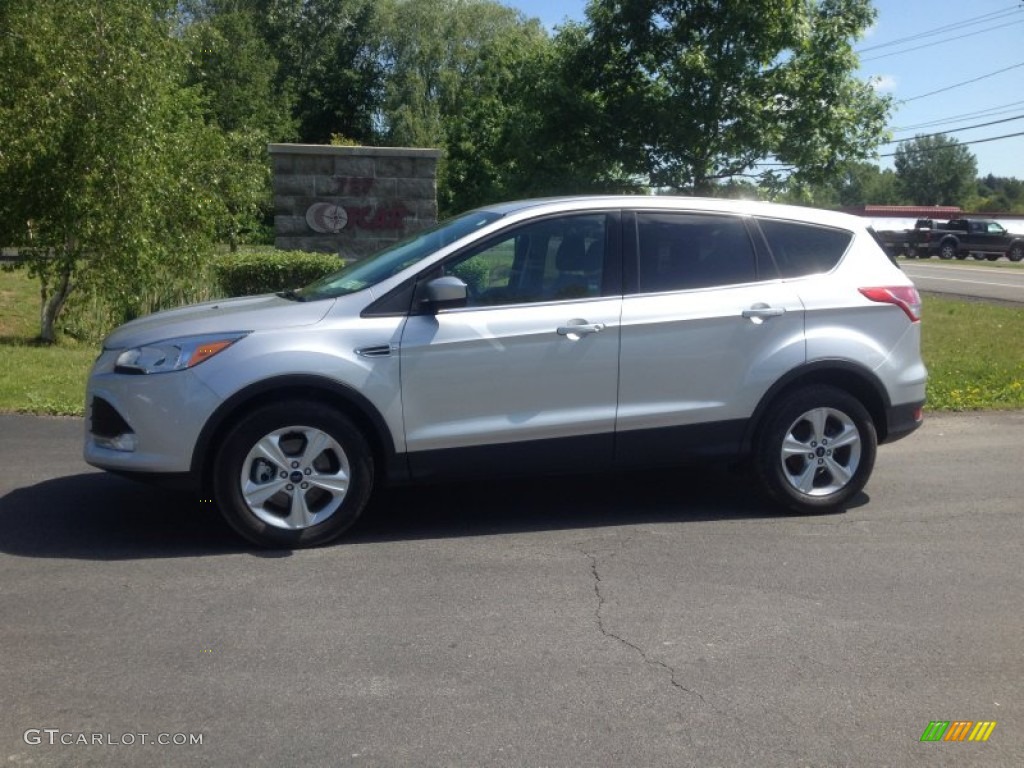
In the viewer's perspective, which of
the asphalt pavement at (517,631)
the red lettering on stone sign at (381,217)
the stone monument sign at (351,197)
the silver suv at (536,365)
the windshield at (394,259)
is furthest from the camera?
the red lettering on stone sign at (381,217)

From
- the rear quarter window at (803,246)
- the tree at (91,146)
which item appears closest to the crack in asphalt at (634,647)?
the rear quarter window at (803,246)

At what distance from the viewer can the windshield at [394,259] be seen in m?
6.43

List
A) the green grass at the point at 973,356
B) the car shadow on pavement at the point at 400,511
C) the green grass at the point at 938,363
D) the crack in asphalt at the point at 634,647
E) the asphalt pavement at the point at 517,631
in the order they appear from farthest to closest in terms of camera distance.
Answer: the green grass at the point at 973,356
the green grass at the point at 938,363
the car shadow on pavement at the point at 400,511
the crack in asphalt at the point at 634,647
the asphalt pavement at the point at 517,631

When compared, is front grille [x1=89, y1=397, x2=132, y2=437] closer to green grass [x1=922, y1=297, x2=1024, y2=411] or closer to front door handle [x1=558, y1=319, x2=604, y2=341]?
front door handle [x1=558, y1=319, x2=604, y2=341]

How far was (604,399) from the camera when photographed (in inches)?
253

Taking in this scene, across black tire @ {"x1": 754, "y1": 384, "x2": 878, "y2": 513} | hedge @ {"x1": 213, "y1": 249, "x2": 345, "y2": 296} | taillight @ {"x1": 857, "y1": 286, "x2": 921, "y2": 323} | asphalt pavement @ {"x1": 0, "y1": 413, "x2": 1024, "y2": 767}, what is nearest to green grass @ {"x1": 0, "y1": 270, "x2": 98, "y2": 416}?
hedge @ {"x1": 213, "y1": 249, "x2": 345, "y2": 296}

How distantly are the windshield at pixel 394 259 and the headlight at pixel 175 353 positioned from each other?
0.67 m

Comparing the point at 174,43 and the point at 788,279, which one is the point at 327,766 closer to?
the point at 788,279

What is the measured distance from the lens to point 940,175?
371ft

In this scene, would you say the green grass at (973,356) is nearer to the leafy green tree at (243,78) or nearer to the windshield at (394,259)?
the windshield at (394,259)

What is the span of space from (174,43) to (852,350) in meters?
10.6

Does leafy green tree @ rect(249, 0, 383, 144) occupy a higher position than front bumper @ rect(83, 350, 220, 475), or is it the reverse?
leafy green tree @ rect(249, 0, 383, 144)

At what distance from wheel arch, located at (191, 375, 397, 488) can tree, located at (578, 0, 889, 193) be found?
33.9 feet

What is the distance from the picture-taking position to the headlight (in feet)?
19.4
